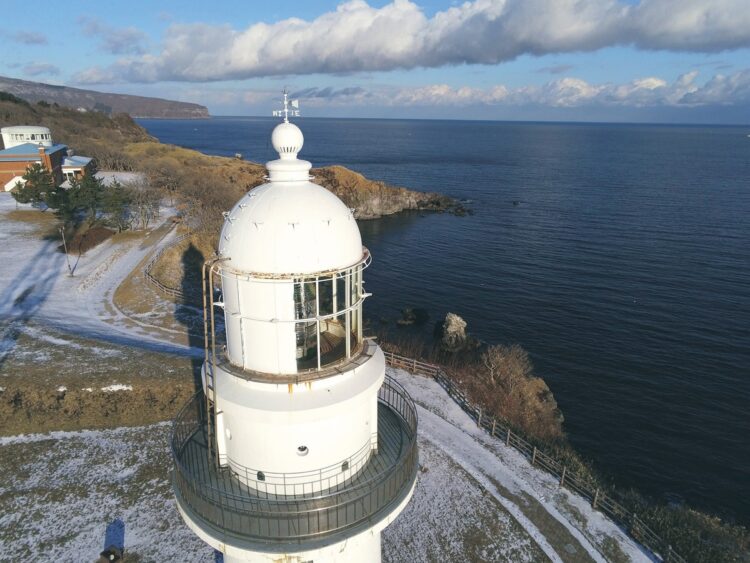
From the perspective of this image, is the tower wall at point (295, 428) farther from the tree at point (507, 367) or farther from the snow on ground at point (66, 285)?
the tree at point (507, 367)

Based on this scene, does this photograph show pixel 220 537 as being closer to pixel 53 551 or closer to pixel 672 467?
pixel 53 551

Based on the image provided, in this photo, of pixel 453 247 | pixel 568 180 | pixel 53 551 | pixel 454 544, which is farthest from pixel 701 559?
pixel 568 180

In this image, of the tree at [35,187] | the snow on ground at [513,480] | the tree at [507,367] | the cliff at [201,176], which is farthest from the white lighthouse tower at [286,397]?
the tree at [35,187]

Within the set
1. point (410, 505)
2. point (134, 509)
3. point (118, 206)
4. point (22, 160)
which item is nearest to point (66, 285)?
point (118, 206)

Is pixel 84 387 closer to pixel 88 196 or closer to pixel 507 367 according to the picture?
pixel 507 367

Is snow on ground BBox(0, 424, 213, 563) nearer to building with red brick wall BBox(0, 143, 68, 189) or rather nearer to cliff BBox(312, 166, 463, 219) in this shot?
building with red brick wall BBox(0, 143, 68, 189)

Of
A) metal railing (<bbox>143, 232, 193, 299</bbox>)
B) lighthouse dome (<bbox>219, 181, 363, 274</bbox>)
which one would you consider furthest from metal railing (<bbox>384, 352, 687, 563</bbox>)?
metal railing (<bbox>143, 232, 193, 299</bbox>)
